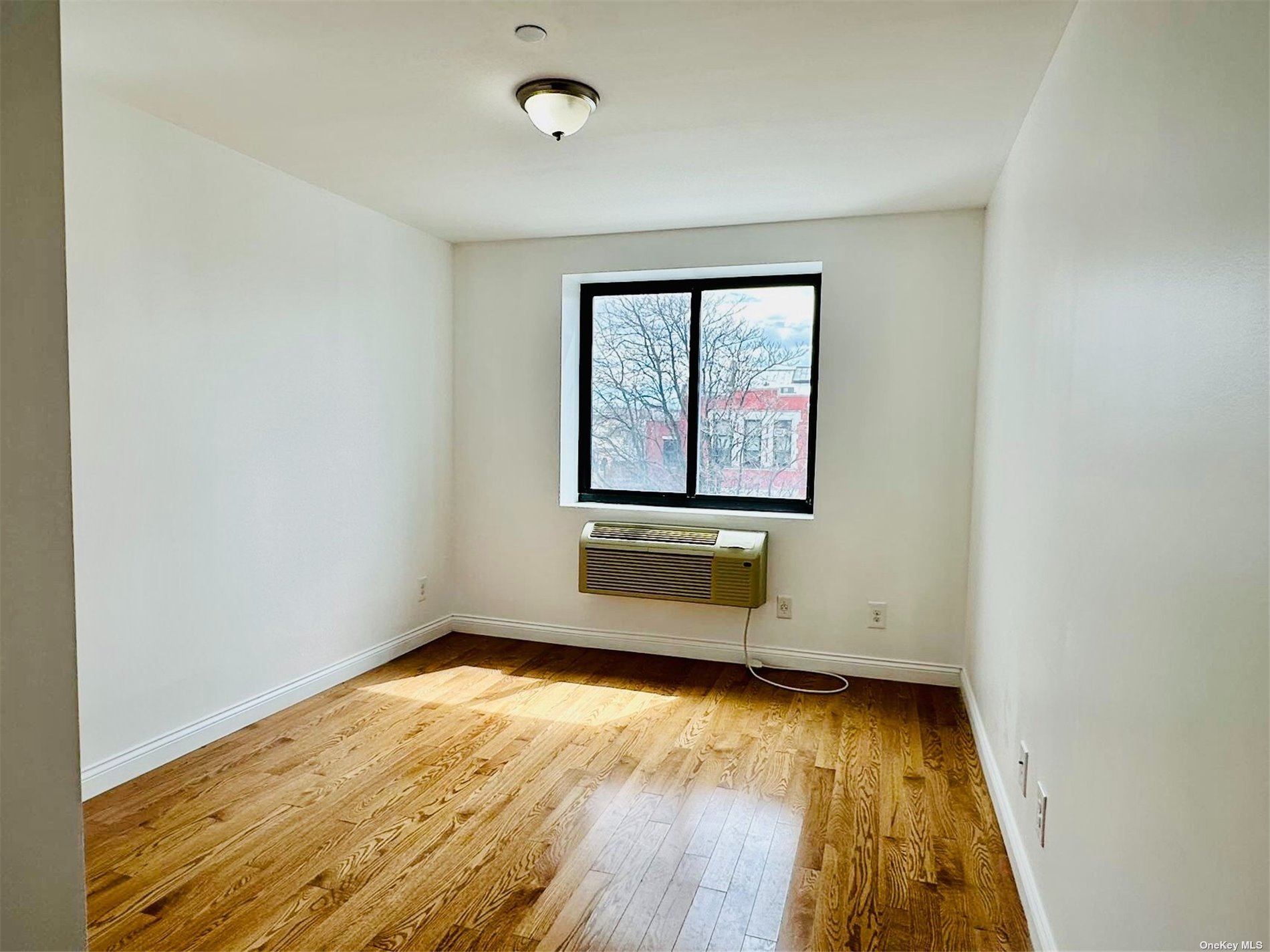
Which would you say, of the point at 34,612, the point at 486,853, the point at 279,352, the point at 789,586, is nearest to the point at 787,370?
the point at 789,586

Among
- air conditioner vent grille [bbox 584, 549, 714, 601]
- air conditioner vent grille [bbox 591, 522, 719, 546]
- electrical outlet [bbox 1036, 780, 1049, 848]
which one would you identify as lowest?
electrical outlet [bbox 1036, 780, 1049, 848]

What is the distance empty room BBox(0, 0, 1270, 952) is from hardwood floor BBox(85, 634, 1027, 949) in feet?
0.06

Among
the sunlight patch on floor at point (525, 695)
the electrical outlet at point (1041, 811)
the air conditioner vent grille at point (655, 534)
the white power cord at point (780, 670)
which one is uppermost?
the air conditioner vent grille at point (655, 534)

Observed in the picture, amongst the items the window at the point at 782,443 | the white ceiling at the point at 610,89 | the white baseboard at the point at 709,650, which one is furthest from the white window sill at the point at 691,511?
the white ceiling at the point at 610,89

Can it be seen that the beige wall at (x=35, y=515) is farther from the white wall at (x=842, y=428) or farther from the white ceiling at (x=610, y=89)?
the white wall at (x=842, y=428)

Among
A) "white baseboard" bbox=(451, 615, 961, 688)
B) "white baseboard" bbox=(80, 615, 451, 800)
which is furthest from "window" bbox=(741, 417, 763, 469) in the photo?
"white baseboard" bbox=(80, 615, 451, 800)

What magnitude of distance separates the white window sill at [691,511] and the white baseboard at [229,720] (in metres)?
1.11

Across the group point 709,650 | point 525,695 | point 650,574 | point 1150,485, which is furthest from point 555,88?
point 709,650

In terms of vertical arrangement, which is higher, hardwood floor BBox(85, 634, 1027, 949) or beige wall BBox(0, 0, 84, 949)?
beige wall BBox(0, 0, 84, 949)

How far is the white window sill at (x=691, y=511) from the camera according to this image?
13.1ft

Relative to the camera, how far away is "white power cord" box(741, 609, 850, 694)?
3.68 m

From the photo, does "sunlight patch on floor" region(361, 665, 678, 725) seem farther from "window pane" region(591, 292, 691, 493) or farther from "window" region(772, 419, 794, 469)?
"window" region(772, 419, 794, 469)

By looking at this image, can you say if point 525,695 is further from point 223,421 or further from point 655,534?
point 223,421

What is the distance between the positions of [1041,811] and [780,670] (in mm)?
2123
